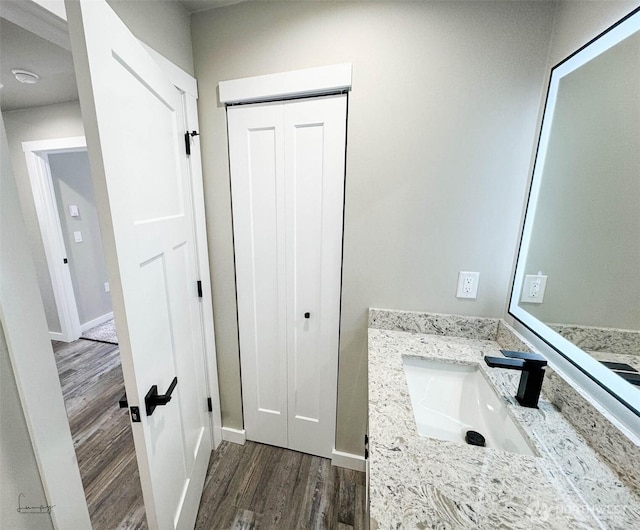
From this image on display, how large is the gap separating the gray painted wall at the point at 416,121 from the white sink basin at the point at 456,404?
30 centimetres

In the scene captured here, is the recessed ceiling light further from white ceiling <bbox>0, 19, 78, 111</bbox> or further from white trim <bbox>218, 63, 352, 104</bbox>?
white trim <bbox>218, 63, 352, 104</bbox>

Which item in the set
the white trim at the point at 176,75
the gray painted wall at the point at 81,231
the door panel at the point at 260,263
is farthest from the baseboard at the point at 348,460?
the gray painted wall at the point at 81,231

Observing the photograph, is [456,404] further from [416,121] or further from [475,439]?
[416,121]

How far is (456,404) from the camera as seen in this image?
3.54 feet

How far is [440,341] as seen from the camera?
1228 millimetres

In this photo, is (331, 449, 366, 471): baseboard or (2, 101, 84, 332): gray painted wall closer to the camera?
(331, 449, 366, 471): baseboard

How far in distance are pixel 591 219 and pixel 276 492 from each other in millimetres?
1893

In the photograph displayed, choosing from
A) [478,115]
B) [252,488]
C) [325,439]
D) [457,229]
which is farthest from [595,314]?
[252,488]

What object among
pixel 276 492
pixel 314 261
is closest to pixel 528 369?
pixel 314 261

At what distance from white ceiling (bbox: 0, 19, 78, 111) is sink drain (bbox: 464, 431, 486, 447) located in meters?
2.73

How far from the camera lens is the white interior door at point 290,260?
4.13ft

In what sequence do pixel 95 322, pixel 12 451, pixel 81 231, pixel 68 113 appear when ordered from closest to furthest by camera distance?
pixel 12 451, pixel 68 113, pixel 81 231, pixel 95 322

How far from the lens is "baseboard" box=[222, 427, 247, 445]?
1.73 m

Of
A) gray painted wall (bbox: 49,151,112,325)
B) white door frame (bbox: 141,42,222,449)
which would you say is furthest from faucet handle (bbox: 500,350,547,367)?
gray painted wall (bbox: 49,151,112,325)
